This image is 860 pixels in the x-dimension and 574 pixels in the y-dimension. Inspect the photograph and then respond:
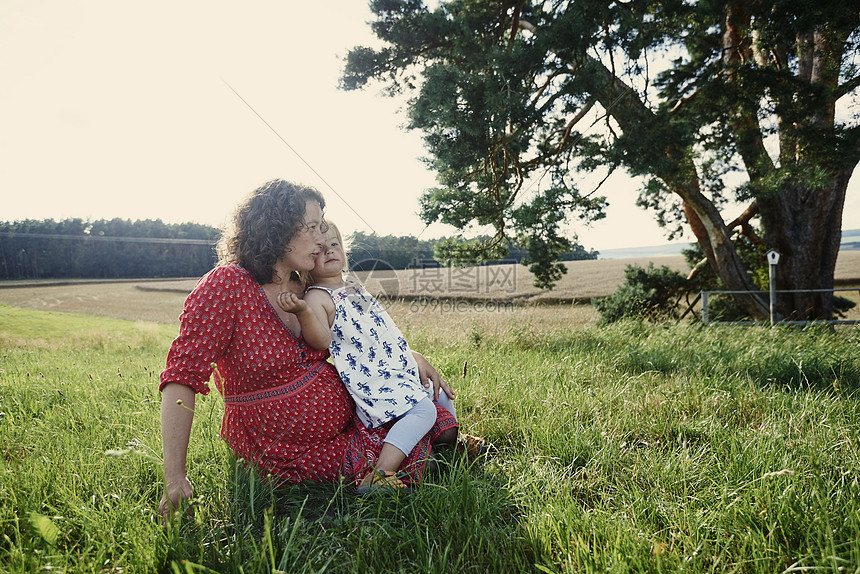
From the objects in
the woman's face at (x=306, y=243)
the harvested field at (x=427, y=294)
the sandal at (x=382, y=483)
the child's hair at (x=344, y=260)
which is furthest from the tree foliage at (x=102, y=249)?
the sandal at (x=382, y=483)

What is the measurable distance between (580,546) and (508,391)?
1.63m

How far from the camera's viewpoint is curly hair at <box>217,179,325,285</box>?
1.67m

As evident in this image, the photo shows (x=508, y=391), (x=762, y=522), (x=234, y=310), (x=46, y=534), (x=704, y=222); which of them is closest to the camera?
(x=46, y=534)

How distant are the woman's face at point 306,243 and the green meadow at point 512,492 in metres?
0.81

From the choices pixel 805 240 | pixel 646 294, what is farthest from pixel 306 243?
pixel 805 240

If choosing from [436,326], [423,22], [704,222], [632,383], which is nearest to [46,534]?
[632,383]

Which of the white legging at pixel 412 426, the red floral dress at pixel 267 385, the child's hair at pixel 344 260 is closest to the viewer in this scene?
the red floral dress at pixel 267 385

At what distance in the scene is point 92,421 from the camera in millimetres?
2471

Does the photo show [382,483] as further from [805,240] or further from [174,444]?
[805,240]

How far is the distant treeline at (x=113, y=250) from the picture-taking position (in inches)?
314

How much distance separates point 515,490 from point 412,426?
0.47 m

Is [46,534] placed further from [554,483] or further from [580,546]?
[554,483]

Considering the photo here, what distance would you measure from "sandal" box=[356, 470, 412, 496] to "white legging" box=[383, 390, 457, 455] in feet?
0.34

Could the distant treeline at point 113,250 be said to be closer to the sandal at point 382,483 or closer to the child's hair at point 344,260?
the child's hair at point 344,260
